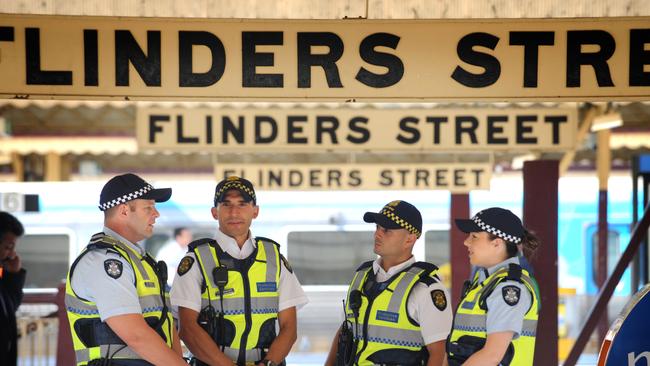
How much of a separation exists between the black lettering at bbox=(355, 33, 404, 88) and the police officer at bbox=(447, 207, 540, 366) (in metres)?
1.11

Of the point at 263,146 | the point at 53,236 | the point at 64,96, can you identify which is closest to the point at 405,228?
the point at 64,96

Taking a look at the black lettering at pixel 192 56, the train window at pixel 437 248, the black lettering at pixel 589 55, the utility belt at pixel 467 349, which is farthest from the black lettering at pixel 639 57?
the train window at pixel 437 248

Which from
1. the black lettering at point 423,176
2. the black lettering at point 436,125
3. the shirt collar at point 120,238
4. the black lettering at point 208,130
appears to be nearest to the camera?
the shirt collar at point 120,238

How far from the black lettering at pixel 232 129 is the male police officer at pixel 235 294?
2755 mm

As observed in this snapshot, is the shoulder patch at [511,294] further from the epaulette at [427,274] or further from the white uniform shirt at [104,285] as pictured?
the white uniform shirt at [104,285]

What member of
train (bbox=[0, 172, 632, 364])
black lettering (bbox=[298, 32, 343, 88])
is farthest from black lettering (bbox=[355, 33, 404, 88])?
train (bbox=[0, 172, 632, 364])

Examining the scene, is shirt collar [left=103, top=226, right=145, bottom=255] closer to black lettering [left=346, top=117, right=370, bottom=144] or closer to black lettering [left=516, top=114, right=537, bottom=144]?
black lettering [left=346, top=117, right=370, bottom=144]

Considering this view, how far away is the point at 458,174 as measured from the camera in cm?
830

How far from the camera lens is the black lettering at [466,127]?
23.4 ft

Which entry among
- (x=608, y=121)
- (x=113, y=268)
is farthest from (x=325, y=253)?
(x=113, y=268)

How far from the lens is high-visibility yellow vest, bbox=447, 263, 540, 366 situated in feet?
12.5

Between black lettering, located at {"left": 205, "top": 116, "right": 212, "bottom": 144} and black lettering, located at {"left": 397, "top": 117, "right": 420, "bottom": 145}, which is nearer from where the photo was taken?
black lettering, located at {"left": 205, "top": 116, "right": 212, "bottom": 144}

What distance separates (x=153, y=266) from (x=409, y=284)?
1201 mm

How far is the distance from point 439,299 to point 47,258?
11.3 meters
